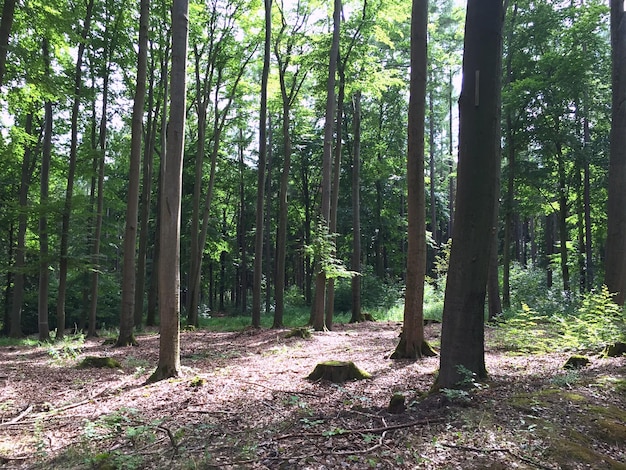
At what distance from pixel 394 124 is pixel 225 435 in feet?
→ 80.8

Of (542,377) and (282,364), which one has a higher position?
(542,377)

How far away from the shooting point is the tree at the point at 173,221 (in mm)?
6484

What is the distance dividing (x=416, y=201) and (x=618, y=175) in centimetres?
548

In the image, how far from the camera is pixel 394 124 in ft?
86.3

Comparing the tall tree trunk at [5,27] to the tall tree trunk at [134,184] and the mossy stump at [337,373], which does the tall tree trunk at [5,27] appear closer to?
the tall tree trunk at [134,184]

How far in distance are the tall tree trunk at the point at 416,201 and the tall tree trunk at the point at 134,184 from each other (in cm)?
648

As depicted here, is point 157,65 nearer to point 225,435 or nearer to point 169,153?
point 169,153

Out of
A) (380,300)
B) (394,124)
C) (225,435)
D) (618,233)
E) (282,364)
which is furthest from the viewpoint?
(394,124)

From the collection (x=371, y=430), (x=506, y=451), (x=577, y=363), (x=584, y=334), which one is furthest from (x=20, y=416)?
(x=584, y=334)

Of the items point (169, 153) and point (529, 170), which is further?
point (529, 170)

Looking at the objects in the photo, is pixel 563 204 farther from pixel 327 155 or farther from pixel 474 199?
pixel 474 199

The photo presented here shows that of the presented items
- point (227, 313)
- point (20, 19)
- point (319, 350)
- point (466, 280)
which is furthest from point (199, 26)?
point (227, 313)

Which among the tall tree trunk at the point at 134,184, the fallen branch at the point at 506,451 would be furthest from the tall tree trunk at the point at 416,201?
the tall tree trunk at the point at 134,184

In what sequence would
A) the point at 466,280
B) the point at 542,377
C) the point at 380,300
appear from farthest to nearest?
1. the point at 380,300
2. the point at 542,377
3. the point at 466,280
